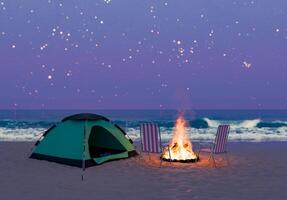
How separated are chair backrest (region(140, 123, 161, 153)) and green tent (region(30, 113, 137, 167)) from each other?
1.04m

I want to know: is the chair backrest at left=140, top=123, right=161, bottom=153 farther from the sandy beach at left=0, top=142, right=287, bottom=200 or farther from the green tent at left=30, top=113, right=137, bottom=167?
the green tent at left=30, top=113, right=137, bottom=167

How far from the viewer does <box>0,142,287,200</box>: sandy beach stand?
700 cm

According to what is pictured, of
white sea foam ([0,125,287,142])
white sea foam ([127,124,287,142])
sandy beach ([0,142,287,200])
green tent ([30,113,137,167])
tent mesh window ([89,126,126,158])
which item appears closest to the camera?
sandy beach ([0,142,287,200])

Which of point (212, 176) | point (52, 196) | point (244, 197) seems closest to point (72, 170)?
point (52, 196)

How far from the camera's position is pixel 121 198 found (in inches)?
264

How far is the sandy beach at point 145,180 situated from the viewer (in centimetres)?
700

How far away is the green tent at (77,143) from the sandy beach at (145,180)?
229 millimetres

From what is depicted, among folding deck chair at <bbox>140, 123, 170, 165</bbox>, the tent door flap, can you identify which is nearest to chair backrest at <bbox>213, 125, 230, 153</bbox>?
folding deck chair at <bbox>140, 123, 170, 165</bbox>

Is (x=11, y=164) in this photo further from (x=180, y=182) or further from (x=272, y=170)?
(x=272, y=170)

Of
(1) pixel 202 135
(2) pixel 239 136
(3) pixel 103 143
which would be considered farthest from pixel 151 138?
(1) pixel 202 135

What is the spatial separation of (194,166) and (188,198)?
3.30 m

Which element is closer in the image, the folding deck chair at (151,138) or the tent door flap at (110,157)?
the tent door flap at (110,157)

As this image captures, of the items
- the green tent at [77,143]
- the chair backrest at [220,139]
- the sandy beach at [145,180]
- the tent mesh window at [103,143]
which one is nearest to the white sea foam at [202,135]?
the tent mesh window at [103,143]

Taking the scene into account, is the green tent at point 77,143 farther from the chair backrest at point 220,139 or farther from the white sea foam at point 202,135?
the white sea foam at point 202,135
